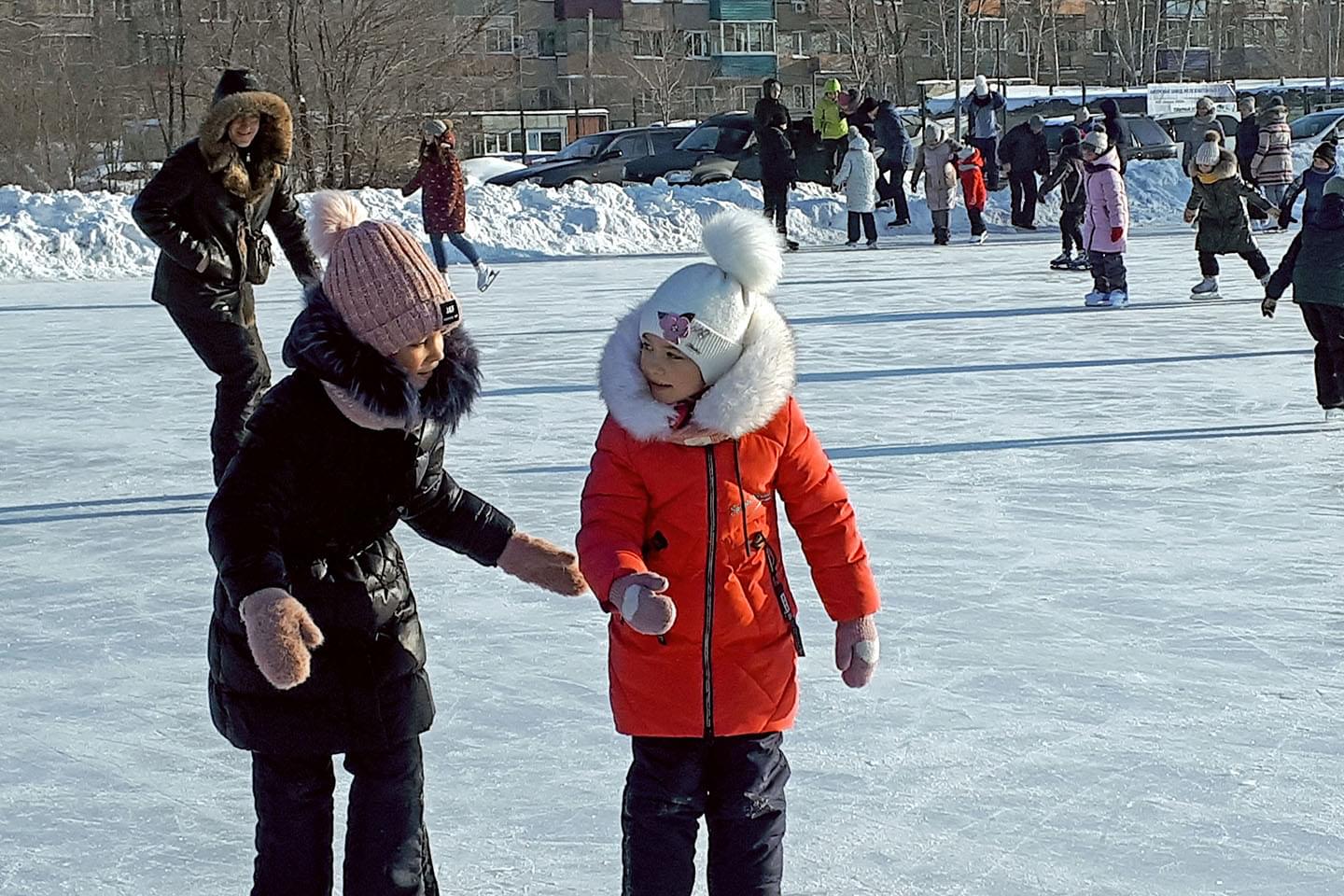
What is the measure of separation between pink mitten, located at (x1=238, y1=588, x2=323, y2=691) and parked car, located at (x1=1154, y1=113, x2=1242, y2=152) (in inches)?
944

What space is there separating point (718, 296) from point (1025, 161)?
16.1 meters

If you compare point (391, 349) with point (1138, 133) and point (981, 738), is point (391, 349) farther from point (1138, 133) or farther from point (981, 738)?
point (1138, 133)

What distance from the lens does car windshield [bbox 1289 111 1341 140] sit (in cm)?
2442

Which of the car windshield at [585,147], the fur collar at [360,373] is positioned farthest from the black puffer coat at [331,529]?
the car windshield at [585,147]

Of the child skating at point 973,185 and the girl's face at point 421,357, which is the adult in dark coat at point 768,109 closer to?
the child skating at point 973,185

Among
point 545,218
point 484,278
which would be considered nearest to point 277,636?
point 484,278

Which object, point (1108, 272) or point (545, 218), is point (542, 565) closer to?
point (1108, 272)

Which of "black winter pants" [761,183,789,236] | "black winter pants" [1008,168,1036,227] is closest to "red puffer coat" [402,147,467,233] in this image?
"black winter pants" [761,183,789,236]

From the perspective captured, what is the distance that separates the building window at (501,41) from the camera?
44.7m

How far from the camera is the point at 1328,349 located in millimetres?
6133

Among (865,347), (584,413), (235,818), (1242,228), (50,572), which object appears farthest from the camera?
(1242,228)

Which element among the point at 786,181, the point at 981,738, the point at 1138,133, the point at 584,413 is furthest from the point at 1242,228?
the point at 1138,133

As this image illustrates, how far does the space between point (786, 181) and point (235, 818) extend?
545 inches

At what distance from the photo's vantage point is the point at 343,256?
213cm
